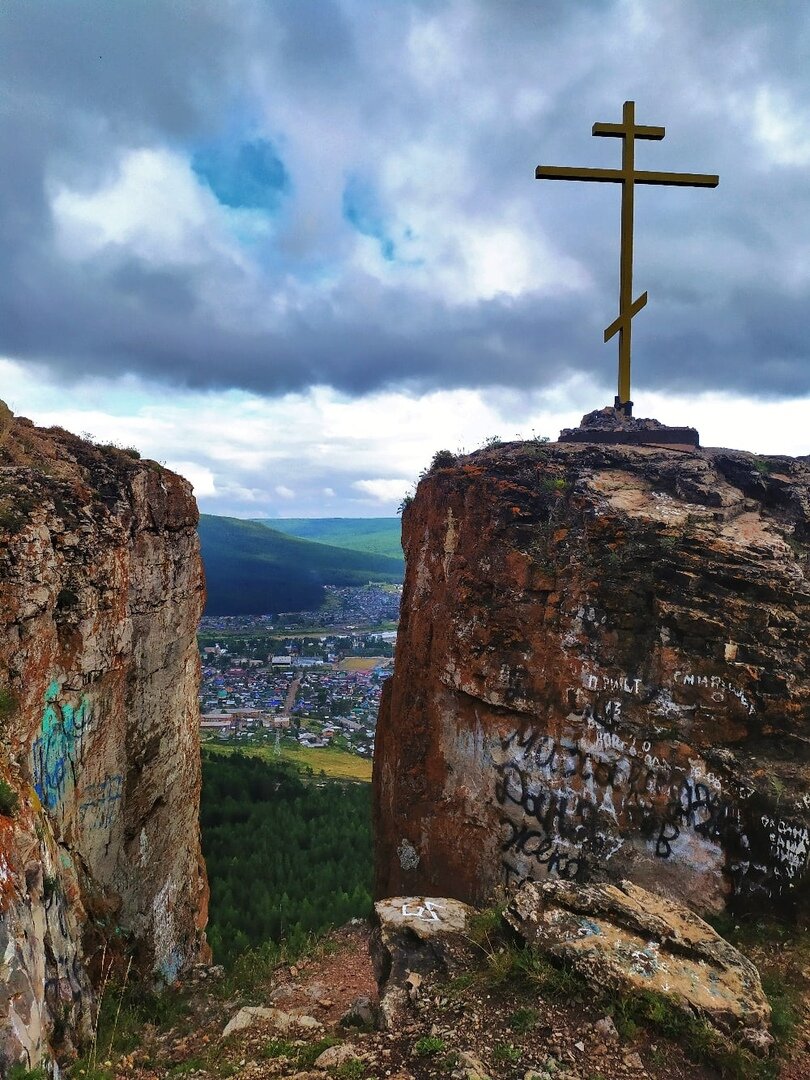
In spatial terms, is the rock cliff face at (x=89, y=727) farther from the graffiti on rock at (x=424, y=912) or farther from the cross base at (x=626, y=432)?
the cross base at (x=626, y=432)

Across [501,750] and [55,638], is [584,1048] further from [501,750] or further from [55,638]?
[55,638]

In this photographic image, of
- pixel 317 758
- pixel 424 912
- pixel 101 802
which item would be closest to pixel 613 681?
pixel 424 912

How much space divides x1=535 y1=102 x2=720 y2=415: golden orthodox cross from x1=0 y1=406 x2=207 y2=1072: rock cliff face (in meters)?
10.5

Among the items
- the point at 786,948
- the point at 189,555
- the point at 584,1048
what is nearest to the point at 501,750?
the point at 786,948

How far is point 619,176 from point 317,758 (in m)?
62.7

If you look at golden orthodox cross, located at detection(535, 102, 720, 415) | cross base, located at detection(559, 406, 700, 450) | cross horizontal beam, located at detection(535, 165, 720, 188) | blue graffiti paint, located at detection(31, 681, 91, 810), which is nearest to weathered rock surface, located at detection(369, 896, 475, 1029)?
blue graffiti paint, located at detection(31, 681, 91, 810)

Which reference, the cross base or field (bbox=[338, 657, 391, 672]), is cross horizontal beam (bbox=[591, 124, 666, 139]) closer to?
the cross base

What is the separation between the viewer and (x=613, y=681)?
10375 millimetres

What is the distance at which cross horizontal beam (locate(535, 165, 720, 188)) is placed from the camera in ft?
40.2

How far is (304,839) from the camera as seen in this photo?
34.5m

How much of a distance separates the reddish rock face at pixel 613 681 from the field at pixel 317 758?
156 ft

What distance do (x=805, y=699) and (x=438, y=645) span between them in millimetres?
6036

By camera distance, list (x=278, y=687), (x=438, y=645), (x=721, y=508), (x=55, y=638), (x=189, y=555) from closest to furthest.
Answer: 1. (x=55, y=638)
2. (x=721, y=508)
3. (x=438, y=645)
4. (x=189, y=555)
5. (x=278, y=687)

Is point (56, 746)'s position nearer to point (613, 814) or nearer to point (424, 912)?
point (424, 912)
